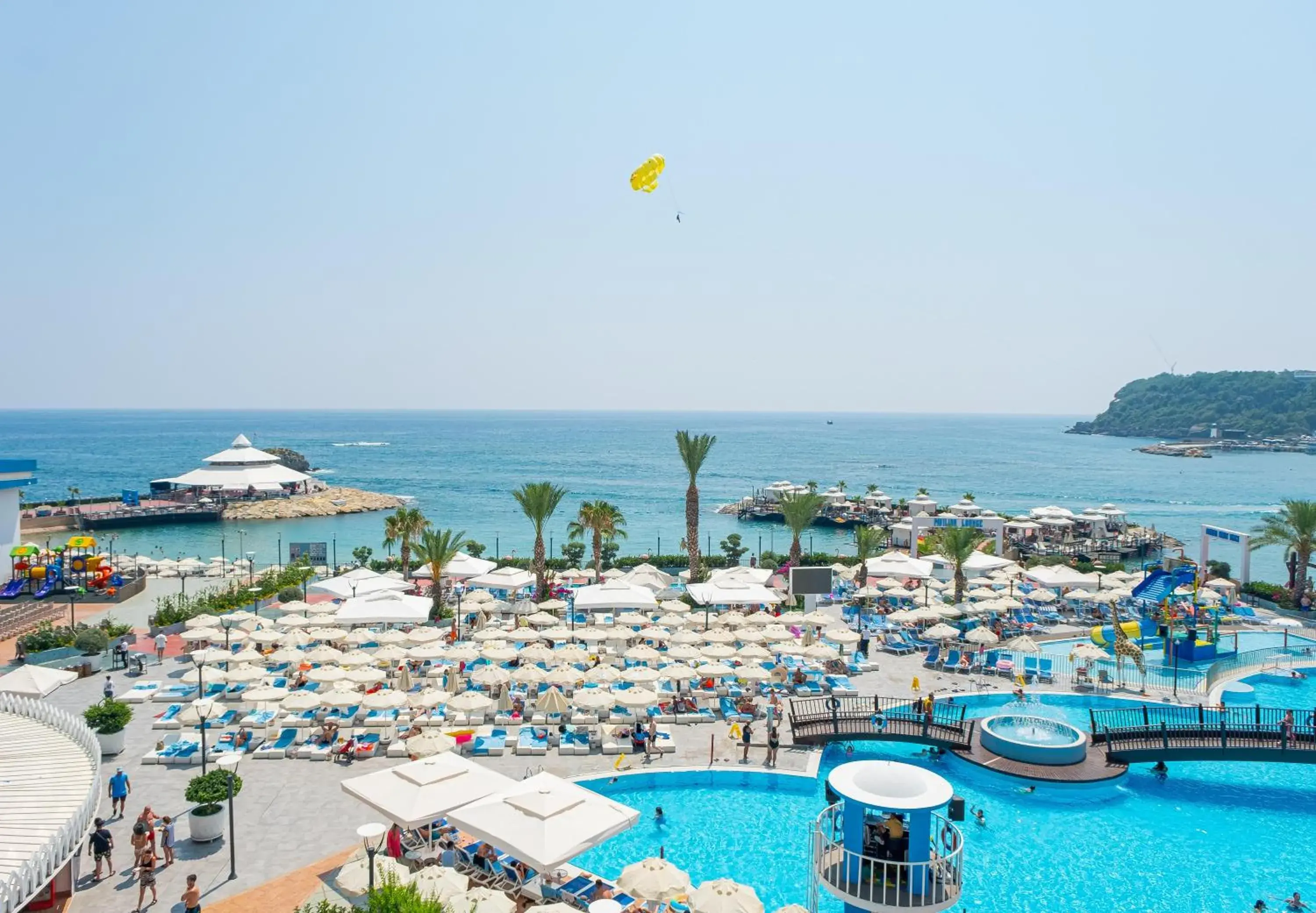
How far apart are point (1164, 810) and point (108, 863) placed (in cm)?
1995

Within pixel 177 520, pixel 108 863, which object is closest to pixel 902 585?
pixel 108 863

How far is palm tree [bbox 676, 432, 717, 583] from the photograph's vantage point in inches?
1555

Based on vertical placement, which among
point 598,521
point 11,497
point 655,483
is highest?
point 11,497

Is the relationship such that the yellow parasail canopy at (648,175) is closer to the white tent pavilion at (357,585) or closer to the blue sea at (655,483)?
the white tent pavilion at (357,585)

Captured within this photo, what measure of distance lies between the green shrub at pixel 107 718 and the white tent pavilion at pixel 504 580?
654 inches

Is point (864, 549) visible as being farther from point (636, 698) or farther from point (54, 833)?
point (54, 833)

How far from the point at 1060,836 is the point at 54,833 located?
16.8 m

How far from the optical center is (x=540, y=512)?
125 feet

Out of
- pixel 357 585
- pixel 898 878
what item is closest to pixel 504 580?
pixel 357 585

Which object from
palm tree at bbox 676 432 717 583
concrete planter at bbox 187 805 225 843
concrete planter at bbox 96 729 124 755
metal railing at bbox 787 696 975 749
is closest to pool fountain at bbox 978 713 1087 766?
metal railing at bbox 787 696 975 749

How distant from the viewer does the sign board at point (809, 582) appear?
34.8 m

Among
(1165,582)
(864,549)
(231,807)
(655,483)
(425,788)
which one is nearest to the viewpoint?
(231,807)

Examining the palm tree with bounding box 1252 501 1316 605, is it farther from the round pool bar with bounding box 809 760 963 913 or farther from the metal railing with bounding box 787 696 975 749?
the round pool bar with bounding box 809 760 963 913

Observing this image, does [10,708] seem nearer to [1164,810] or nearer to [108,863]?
[108,863]
